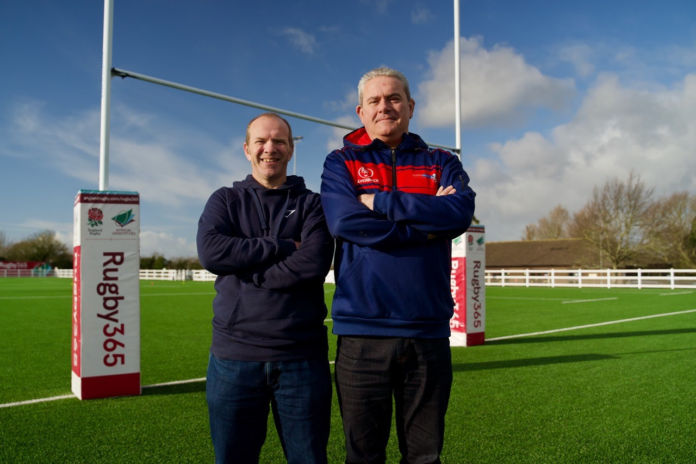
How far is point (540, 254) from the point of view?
44.6 metres

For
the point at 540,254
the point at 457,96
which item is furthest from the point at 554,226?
the point at 457,96

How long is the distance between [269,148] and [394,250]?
0.67m

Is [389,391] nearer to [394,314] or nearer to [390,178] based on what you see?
[394,314]

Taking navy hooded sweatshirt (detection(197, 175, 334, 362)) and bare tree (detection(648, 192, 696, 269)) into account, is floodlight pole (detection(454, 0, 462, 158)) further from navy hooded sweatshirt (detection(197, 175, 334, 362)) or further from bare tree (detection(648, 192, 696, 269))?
bare tree (detection(648, 192, 696, 269))

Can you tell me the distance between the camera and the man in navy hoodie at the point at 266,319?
6.20 ft

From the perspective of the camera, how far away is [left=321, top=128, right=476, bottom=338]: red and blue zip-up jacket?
6.06 feet

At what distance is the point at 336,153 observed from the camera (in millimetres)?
2145

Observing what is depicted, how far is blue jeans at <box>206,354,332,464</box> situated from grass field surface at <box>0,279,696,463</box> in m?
1.21

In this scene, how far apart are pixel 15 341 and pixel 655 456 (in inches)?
341

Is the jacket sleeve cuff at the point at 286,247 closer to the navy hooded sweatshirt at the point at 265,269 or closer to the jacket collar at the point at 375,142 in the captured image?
the navy hooded sweatshirt at the point at 265,269

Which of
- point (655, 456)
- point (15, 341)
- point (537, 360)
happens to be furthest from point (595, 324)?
point (15, 341)

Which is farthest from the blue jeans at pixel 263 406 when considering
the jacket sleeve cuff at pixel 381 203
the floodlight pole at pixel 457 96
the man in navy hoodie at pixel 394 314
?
the floodlight pole at pixel 457 96

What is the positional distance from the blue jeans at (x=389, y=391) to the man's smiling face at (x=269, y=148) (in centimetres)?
74

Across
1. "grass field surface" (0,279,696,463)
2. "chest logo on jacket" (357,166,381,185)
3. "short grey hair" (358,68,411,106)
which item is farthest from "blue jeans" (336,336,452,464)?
"grass field surface" (0,279,696,463)
